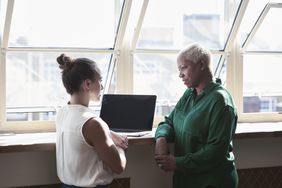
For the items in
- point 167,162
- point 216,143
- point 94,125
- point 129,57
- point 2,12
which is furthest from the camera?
point 129,57

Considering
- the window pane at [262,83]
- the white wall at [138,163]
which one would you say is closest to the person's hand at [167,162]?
the white wall at [138,163]

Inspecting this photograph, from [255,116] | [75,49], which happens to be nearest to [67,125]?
[75,49]

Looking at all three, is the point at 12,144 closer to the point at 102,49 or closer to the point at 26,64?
the point at 26,64

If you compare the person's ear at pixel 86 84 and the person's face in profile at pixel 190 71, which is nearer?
the person's ear at pixel 86 84

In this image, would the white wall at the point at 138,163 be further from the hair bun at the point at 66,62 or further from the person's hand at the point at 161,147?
the hair bun at the point at 66,62

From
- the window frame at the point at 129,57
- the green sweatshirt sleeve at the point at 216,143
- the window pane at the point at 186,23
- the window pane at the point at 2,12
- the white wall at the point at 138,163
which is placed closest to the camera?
the green sweatshirt sleeve at the point at 216,143

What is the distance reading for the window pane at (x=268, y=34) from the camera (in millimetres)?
3592

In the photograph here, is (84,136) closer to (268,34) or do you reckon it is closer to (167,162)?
(167,162)

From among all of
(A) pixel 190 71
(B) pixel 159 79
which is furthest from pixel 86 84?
(B) pixel 159 79

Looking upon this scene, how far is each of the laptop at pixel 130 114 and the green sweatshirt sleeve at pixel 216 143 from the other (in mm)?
489

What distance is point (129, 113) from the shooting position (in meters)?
2.79

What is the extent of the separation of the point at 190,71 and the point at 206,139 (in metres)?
0.39

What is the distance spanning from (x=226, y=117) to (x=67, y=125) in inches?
33.4

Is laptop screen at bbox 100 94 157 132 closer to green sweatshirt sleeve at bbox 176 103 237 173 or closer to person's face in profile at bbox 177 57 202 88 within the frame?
person's face in profile at bbox 177 57 202 88
